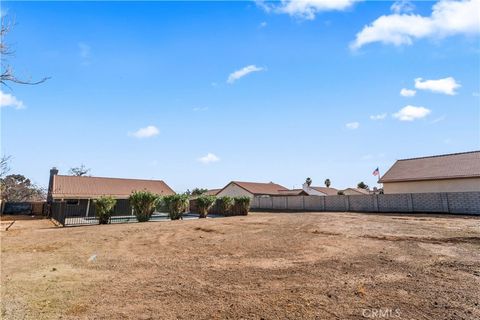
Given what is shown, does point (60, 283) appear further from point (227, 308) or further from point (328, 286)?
point (328, 286)

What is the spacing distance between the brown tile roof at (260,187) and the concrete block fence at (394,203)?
36.1ft

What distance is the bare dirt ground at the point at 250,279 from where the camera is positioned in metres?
4.38

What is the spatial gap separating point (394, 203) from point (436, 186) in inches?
172

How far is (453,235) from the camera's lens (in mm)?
10945

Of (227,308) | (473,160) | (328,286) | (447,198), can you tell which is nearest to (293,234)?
(328,286)

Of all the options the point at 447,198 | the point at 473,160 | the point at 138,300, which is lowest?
the point at 138,300

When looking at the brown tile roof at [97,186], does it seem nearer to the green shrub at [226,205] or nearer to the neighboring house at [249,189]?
the green shrub at [226,205]

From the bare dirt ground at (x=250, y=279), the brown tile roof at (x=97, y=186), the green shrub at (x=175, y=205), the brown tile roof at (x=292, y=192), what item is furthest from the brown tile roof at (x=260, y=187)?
the bare dirt ground at (x=250, y=279)

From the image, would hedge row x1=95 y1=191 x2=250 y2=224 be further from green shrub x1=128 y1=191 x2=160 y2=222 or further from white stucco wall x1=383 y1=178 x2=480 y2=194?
white stucco wall x1=383 y1=178 x2=480 y2=194

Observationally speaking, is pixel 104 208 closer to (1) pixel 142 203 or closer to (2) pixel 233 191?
(1) pixel 142 203

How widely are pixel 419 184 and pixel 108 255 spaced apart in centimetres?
2705

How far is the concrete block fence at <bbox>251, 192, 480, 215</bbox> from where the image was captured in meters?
20.8

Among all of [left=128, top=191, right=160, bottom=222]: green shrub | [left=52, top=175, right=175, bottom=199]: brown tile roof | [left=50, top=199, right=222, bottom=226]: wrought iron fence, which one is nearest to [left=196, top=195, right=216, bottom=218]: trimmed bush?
[left=50, top=199, right=222, bottom=226]: wrought iron fence

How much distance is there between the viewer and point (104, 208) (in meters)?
19.7
